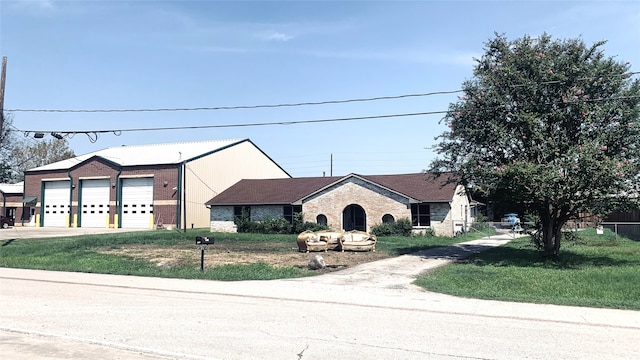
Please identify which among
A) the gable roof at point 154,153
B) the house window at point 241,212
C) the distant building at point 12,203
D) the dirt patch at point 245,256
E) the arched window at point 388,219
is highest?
the gable roof at point 154,153

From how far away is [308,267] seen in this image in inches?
685

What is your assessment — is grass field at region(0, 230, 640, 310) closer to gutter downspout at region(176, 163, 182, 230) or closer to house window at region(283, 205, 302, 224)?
house window at region(283, 205, 302, 224)

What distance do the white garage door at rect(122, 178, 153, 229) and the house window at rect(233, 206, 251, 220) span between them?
1069 centimetres

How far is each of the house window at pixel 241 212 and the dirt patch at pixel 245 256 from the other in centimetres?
1465

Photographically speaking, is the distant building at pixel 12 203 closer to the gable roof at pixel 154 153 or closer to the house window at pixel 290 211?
the gable roof at pixel 154 153

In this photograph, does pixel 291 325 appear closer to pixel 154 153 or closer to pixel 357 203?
pixel 357 203

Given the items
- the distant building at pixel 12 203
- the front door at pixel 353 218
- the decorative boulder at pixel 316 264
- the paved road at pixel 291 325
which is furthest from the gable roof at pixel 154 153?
the paved road at pixel 291 325

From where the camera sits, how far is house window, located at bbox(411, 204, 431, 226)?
35469 mm

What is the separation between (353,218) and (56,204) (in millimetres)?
34179

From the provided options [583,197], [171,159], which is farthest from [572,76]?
[171,159]

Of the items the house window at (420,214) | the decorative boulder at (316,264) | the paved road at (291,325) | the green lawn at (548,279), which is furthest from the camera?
the house window at (420,214)

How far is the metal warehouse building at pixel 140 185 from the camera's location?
1825 inches

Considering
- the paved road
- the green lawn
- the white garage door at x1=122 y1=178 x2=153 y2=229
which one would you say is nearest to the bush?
the white garage door at x1=122 y1=178 x2=153 y2=229

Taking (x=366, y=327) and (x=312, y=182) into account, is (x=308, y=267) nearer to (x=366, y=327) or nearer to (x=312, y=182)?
(x=366, y=327)
